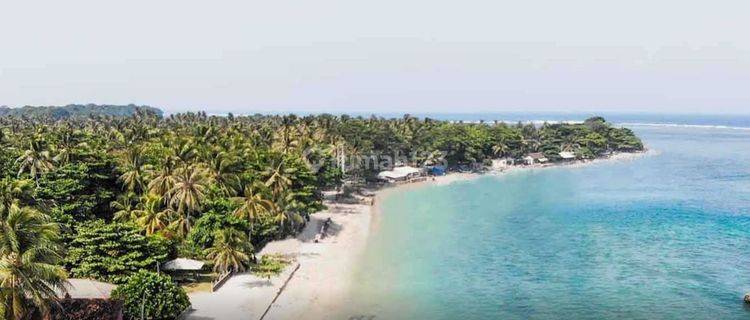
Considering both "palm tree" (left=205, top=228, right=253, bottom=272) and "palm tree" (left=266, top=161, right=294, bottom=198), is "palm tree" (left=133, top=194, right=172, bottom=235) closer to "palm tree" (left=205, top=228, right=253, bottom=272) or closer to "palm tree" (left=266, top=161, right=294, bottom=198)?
"palm tree" (left=205, top=228, right=253, bottom=272)

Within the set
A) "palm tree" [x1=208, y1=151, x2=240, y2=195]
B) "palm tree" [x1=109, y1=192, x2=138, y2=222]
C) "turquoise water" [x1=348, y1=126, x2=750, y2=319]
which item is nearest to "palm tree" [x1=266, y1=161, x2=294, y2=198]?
"palm tree" [x1=208, y1=151, x2=240, y2=195]

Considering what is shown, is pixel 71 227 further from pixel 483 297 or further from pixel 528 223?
pixel 528 223

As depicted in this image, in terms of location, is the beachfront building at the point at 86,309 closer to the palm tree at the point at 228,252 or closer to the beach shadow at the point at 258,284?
the beach shadow at the point at 258,284

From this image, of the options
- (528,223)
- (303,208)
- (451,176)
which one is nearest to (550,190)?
(451,176)

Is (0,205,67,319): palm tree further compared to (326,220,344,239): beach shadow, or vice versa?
(326,220,344,239): beach shadow

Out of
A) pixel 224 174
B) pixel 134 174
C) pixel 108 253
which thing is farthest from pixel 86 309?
pixel 224 174
